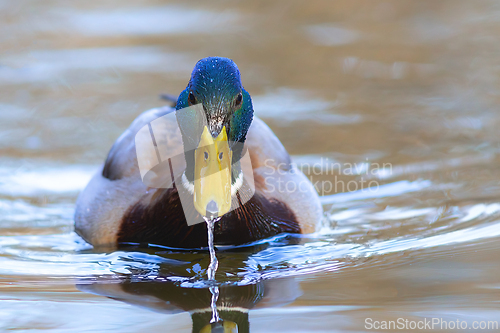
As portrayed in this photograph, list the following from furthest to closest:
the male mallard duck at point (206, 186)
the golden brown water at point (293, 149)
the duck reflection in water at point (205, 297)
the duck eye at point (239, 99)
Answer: the duck eye at point (239, 99) < the male mallard duck at point (206, 186) < the golden brown water at point (293, 149) < the duck reflection in water at point (205, 297)

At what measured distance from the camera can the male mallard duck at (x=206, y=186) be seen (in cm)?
328

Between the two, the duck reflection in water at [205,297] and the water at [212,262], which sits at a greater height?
the water at [212,262]

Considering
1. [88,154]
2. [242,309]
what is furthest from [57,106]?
[242,309]

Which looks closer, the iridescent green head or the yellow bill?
the yellow bill

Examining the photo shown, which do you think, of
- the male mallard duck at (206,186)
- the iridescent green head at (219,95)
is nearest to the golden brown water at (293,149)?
the male mallard duck at (206,186)

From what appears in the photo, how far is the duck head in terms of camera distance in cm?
318

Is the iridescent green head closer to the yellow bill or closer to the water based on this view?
the yellow bill

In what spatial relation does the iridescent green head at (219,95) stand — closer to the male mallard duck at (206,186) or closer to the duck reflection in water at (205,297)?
the male mallard duck at (206,186)

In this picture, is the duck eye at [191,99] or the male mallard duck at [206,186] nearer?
the male mallard duck at [206,186]

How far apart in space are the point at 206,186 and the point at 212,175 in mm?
62

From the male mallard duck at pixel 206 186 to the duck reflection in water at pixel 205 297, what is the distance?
40 cm

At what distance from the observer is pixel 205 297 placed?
321cm

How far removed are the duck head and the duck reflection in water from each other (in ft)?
1.32

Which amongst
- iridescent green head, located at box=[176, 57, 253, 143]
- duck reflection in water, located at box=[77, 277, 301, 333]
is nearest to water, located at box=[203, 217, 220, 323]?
duck reflection in water, located at box=[77, 277, 301, 333]
